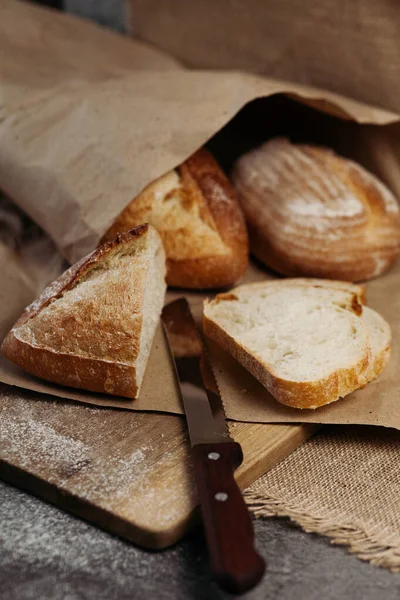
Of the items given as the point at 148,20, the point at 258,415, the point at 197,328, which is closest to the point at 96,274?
the point at 197,328

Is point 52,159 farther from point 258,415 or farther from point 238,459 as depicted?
point 238,459

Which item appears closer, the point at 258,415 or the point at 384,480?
the point at 384,480

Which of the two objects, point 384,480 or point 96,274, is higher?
point 96,274

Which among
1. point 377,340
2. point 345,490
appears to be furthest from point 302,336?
point 345,490

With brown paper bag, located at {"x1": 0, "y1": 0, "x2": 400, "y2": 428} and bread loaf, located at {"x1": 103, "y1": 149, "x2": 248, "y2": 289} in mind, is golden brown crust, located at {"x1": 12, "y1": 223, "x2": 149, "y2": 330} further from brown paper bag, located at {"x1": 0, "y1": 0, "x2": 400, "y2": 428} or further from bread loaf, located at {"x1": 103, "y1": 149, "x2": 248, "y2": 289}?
bread loaf, located at {"x1": 103, "y1": 149, "x2": 248, "y2": 289}

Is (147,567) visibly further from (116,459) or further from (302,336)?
(302,336)

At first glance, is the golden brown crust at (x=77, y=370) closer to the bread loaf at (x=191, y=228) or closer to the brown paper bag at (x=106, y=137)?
the brown paper bag at (x=106, y=137)
